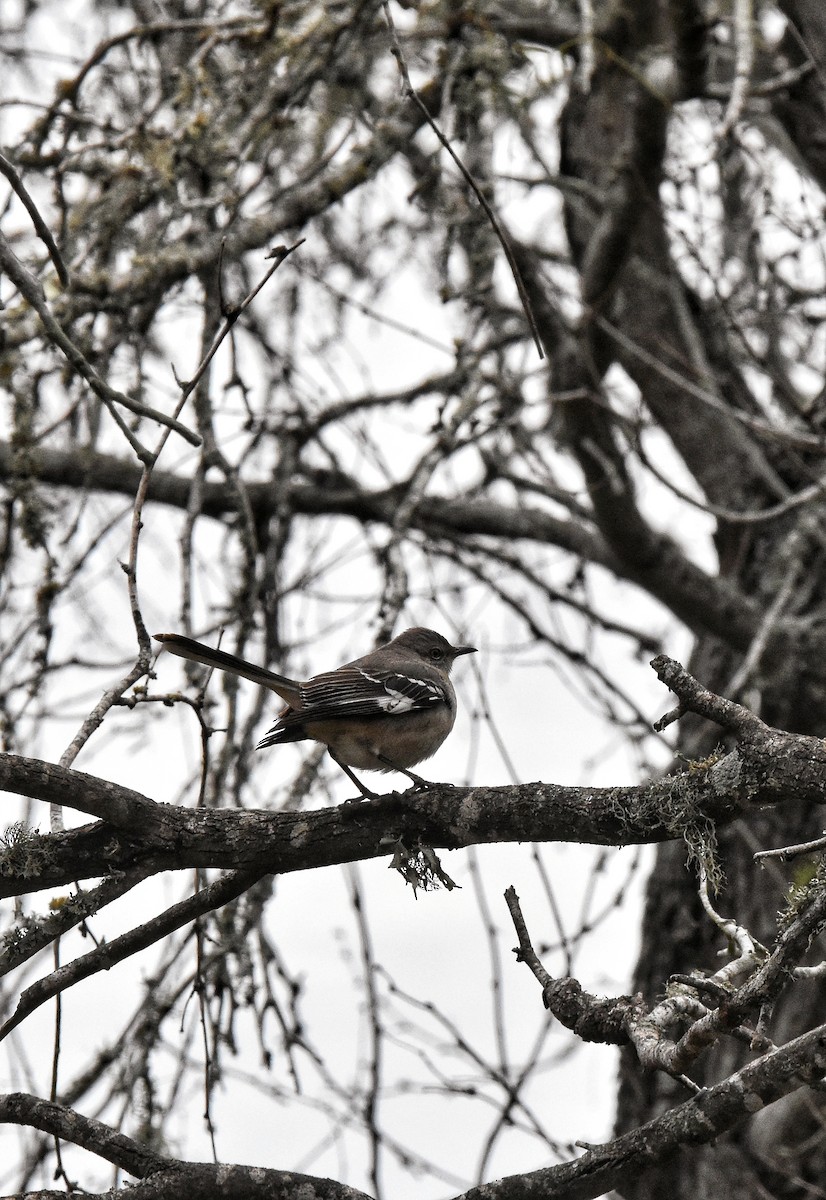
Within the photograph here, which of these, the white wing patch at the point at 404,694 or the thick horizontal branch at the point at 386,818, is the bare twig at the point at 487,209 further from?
the white wing patch at the point at 404,694

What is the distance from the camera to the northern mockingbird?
3975 millimetres

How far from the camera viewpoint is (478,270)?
5227mm

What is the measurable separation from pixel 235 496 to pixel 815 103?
126 inches

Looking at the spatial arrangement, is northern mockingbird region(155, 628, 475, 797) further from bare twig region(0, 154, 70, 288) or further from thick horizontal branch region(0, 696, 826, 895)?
bare twig region(0, 154, 70, 288)

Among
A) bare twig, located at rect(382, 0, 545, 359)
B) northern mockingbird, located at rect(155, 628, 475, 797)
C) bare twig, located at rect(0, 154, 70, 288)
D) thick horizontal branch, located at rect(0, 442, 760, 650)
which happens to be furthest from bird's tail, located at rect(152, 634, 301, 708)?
thick horizontal branch, located at rect(0, 442, 760, 650)

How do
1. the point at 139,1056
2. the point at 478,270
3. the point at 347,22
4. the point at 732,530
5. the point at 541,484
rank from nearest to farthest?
the point at 139,1056 → the point at 347,22 → the point at 478,270 → the point at 541,484 → the point at 732,530

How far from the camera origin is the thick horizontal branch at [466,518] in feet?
19.9

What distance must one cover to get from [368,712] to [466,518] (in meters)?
3.16

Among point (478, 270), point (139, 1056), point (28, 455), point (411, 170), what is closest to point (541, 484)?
point (478, 270)

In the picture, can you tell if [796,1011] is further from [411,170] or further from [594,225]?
[411,170]

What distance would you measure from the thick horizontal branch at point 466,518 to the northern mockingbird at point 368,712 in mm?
1834

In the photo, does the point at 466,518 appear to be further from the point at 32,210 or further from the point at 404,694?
the point at 32,210

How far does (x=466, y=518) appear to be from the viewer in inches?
279

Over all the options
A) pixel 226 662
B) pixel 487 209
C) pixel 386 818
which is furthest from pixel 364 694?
pixel 487 209
